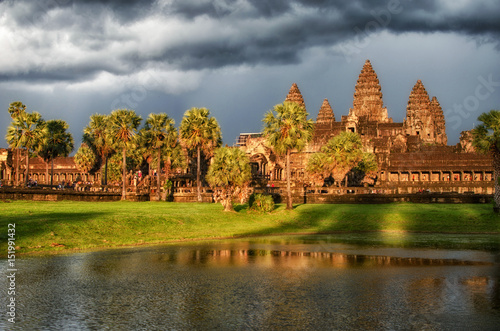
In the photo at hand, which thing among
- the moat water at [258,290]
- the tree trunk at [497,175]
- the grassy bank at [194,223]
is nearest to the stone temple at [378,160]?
the grassy bank at [194,223]

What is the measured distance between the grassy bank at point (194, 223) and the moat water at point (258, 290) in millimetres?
4150

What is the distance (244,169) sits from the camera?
5231cm

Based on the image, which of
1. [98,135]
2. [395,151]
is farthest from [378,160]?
[98,135]

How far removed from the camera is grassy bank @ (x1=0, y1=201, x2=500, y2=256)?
101 ft

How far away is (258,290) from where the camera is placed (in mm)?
18359

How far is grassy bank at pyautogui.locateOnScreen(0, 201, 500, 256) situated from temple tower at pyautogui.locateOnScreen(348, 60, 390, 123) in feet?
352

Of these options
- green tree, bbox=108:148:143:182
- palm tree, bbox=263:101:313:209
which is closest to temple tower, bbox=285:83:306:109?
green tree, bbox=108:148:143:182

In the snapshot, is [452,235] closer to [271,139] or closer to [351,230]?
[351,230]

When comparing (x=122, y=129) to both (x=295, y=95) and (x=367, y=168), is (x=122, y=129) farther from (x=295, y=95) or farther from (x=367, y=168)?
(x=295, y=95)

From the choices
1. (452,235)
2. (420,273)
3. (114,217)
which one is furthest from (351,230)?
(420,273)

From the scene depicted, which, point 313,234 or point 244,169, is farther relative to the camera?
point 244,169

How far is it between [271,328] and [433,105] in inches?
7558

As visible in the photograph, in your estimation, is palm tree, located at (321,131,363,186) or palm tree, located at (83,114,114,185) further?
palm tree, located at (321,131,363,186)

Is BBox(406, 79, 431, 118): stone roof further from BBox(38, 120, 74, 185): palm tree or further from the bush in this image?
the bush
